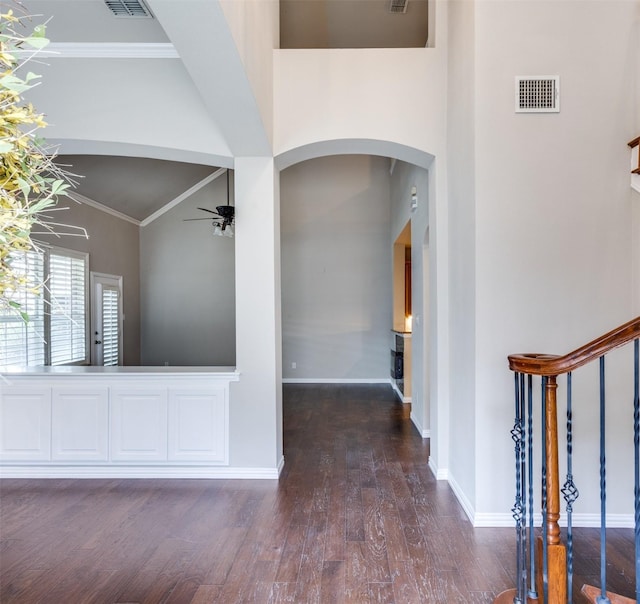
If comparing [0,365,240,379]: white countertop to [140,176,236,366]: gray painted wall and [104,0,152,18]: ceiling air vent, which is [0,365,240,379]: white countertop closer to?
[104,0,152,18]: ceiling air vent

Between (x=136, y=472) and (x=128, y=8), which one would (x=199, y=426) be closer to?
(x=136, y=472)

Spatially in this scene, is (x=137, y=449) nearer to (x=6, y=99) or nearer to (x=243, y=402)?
(x=243, y=402)

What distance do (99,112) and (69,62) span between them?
436 mm

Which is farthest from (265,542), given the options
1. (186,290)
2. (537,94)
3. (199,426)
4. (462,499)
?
(186,290)

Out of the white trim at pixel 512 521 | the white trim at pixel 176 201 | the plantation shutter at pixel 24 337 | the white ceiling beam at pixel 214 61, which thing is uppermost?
the white trim at pixel 176 201

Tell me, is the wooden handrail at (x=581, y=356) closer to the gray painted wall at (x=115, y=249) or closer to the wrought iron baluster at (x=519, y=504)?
the wrought iron baluster at (x=519, y=504)

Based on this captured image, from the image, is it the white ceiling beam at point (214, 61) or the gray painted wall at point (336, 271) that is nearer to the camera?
the white ceiling beam at point (214, 61)

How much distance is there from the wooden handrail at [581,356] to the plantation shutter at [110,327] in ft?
21.3

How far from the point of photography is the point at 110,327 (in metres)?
7.11

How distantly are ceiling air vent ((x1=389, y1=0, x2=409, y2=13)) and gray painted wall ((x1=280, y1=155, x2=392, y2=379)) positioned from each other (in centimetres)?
303

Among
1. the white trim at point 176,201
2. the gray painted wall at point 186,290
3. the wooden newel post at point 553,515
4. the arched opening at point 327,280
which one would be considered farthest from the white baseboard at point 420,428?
the white trim at point 176,201

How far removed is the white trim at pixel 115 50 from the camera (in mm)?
3398

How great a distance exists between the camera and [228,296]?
8383 mm

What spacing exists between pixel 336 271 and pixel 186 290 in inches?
113
